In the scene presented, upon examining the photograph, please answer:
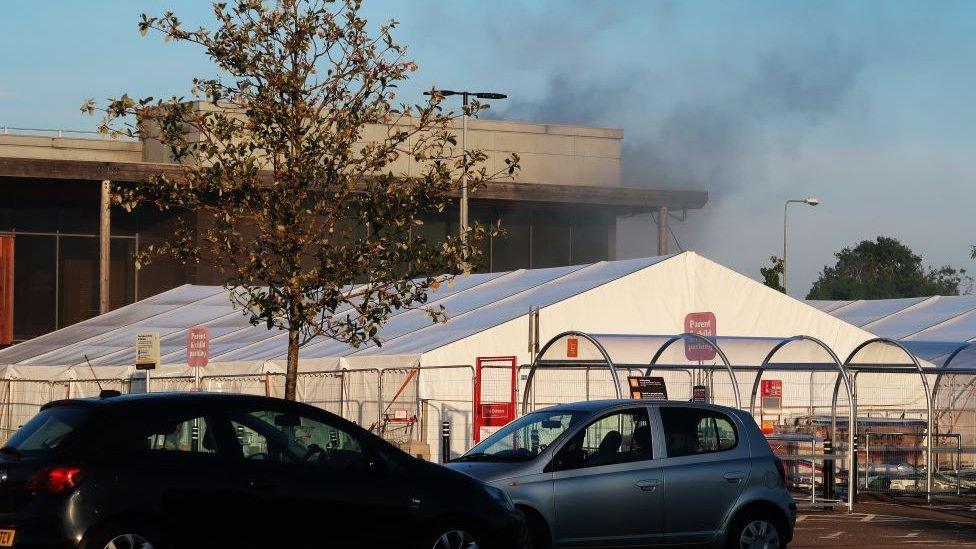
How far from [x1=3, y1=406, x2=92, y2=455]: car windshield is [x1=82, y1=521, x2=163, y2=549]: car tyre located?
0.69m

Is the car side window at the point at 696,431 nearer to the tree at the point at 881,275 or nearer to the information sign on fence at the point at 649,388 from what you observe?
the information sign on fence at the point at 649,388

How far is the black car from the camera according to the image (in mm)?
10500

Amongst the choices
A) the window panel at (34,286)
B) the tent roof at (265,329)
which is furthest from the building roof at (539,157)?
the tent roof at (265,329)

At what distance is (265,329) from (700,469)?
23.6 meters

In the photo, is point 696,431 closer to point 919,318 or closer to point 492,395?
point 492,395

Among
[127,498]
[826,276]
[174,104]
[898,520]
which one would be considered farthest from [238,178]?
[826,276]

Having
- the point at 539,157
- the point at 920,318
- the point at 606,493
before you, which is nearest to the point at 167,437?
the point at 606,493

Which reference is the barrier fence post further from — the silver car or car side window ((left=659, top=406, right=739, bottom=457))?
car side window ((left=659, top=406, right=739, bottom=457))

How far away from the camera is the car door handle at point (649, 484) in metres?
14.0

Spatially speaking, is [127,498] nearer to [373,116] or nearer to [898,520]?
[373,116]

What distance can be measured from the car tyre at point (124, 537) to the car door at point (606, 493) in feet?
13.8

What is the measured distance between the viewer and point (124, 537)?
34.9 feet

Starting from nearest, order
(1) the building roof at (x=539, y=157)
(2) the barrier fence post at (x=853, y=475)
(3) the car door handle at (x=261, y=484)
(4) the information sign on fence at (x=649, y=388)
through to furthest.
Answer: (3) the car door handle at (x=261, y=484)
(2) the barrier fence post at (x=853, y=475)
(4) the information sign on fence at (x=649, y=388)
(1) the building roof at (x=539, y=157)

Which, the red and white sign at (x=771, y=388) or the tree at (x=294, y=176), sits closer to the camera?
the tree at (x=294, y=176)
